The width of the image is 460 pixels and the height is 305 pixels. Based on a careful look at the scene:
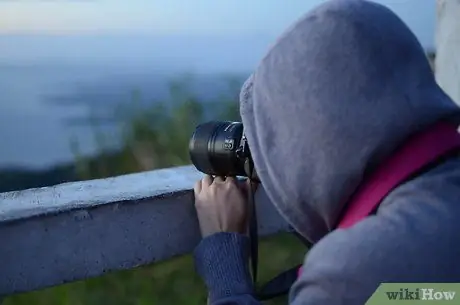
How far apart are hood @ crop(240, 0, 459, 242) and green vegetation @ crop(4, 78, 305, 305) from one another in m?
0.62

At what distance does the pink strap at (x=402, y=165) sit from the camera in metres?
1.22

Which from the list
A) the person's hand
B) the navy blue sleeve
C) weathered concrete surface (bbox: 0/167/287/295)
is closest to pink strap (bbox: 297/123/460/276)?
the navy blue sleeve

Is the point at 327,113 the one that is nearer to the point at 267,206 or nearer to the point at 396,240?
the point at 396,240

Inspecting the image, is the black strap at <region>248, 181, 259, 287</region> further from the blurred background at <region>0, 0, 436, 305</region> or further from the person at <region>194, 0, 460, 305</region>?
the blurred background at <region>0, 0, 436, 305</region>

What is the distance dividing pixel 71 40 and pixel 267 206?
2.96 ft

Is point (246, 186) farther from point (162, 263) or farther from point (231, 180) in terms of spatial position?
point (162, 263)

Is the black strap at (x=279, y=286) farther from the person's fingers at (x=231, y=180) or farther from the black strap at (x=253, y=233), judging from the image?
the person's fingers at (x=231, y=180)

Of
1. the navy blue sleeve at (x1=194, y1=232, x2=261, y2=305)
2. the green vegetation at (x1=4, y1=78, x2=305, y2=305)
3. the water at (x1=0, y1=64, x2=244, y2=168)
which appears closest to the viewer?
the navy blue sleeve at (x1=194, y1=232, x2=261, y2=305)

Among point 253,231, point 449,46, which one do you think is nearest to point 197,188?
point 253,231

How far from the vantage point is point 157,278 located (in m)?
2.01

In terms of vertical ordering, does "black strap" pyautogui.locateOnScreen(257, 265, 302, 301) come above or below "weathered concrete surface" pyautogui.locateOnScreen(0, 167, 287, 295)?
below

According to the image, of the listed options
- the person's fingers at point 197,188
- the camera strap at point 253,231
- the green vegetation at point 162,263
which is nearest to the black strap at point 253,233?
the camera strap at point 253,231

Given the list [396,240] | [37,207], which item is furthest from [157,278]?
[396,240]

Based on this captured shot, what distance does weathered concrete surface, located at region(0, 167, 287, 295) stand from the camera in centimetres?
153
